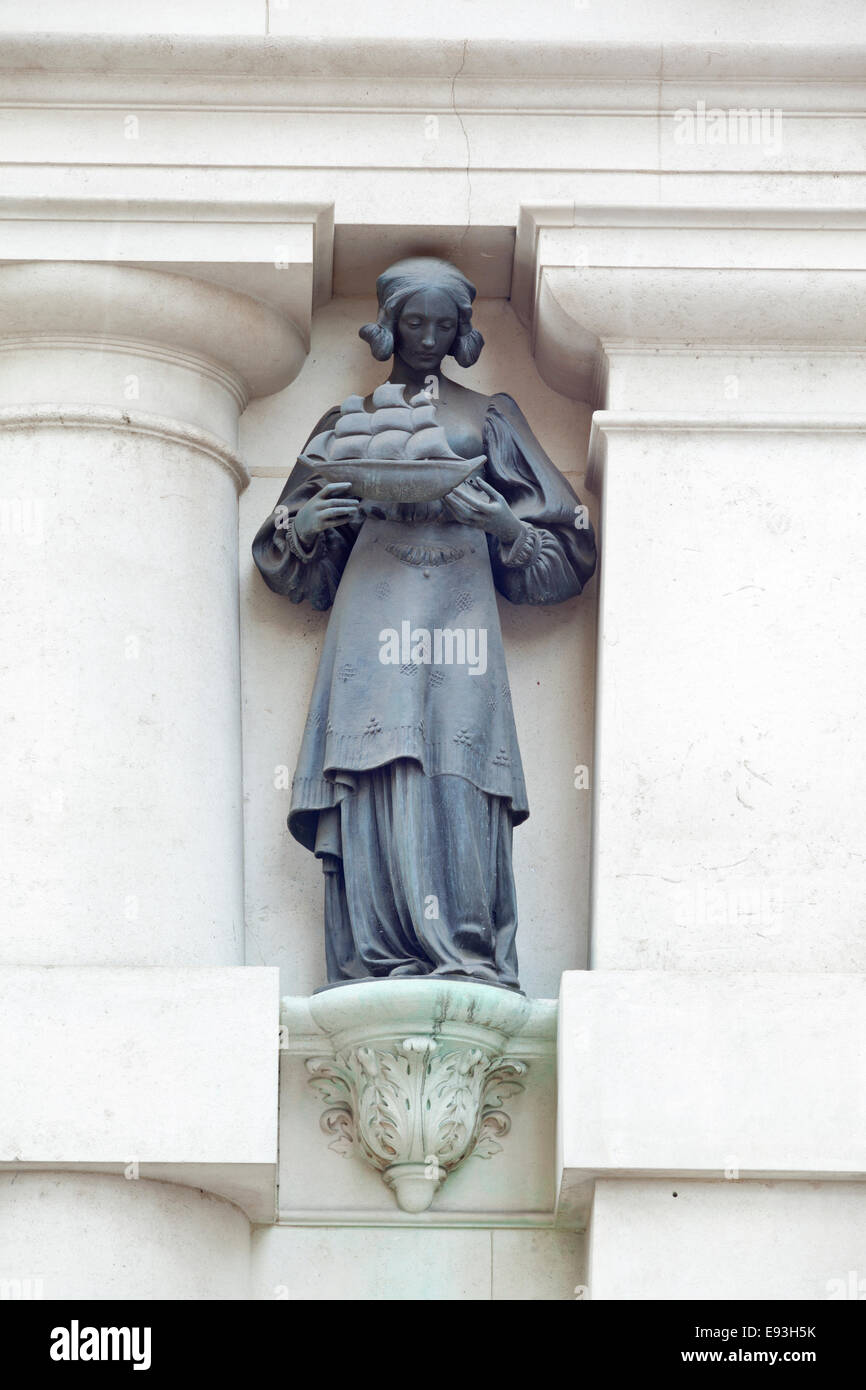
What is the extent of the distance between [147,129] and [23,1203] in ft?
10.1

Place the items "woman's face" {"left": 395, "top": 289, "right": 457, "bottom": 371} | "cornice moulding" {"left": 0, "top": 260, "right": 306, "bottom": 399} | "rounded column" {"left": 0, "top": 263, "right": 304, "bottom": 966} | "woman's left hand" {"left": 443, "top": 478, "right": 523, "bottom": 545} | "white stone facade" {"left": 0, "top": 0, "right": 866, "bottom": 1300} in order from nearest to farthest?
1. "white stone facade" {"left": 0, "top": 0, "right": 866, "bottom": 1300}
2. "rounded column" {"left": 0, "top": 263, "right": 304, "bottom": 966}
3. "woman's left hand" {"left": 443, "top": 478, "right": 523, "bottom": 545}
4. "cornice moulding" {"left": 0, "top": 260, "right": 306, "bottom": 399}
5. "woman's face" {"left": 395, "top": 289, "right": 457, "bottom": 371}

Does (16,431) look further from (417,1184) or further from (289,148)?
(417,1184)

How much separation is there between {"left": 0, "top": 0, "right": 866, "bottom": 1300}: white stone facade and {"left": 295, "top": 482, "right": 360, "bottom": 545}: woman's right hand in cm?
28

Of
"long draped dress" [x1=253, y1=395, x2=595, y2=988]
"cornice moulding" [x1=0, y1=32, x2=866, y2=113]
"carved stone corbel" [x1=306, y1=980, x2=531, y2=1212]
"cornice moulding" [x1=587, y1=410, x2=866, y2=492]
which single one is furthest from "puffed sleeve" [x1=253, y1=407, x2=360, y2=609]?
"carved stone corbel" [x1=306, y1=980, x2=531, y2=1212]

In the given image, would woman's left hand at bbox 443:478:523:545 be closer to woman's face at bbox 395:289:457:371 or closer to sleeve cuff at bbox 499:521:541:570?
sleeve cuff at bbox 499:521:541:570

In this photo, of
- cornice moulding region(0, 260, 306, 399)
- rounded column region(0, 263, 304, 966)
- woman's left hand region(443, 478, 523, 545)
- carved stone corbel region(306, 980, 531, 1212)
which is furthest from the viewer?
cornice moulding region(0, 260, 306, 399)

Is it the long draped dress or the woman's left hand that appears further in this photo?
the woman's left hand

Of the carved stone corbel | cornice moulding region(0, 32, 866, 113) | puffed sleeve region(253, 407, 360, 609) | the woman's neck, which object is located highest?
cornice moulding region(0, 32, 866, 113)

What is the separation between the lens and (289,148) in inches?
352

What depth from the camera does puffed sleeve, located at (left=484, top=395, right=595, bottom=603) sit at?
28.9 ft

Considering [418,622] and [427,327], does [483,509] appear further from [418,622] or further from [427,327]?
[427,327]

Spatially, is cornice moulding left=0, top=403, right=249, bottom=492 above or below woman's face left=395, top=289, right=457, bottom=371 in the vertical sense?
below

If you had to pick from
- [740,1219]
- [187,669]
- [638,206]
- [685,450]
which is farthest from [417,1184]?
[638,206]

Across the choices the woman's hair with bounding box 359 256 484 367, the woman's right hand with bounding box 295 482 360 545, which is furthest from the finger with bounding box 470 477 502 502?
the woman's hair with bounding box 359 256 484 367
